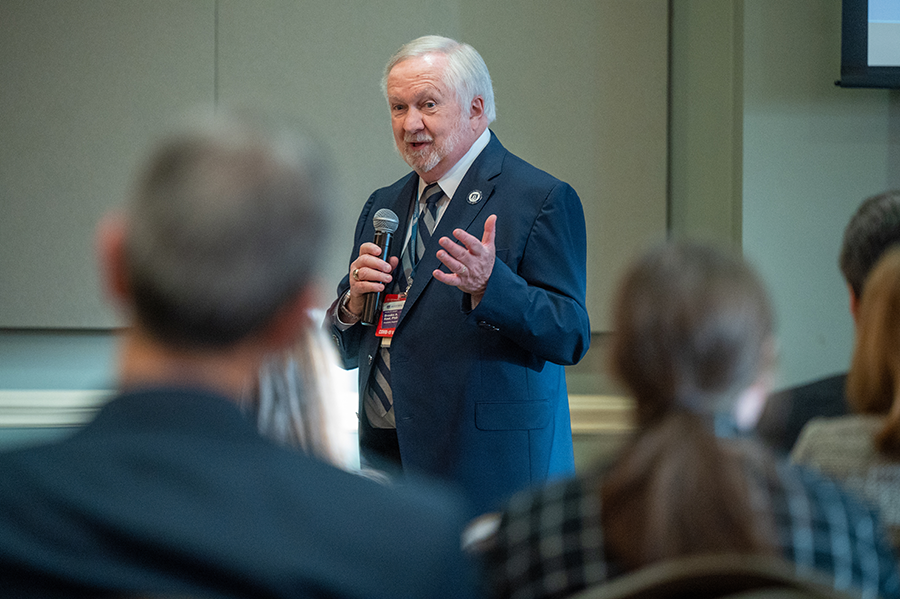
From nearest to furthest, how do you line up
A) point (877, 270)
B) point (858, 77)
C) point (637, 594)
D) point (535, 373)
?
point (637, 594), point (877, 270), point (535, 373), point (858, 77)

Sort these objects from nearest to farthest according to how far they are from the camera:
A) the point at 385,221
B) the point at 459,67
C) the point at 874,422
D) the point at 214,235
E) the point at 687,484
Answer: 1. the point at 214,235
2. the point at 687,484
3. the point at 874,422
4. the point at 385,221
5. the point at 459,67

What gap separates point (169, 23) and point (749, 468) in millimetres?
3224

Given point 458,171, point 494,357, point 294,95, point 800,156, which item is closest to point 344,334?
point 494,357

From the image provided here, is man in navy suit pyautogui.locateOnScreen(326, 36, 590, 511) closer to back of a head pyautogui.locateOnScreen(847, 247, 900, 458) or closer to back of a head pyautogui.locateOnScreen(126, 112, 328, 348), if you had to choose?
back of a head pyautogui.locateOnScreen(847, 247, 900, 458)

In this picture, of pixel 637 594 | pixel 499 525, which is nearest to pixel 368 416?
pixel 499 525

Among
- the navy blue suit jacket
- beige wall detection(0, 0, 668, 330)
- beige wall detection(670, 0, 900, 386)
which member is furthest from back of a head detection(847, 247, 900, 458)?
beige wall detection(0, 0, 668, 330)

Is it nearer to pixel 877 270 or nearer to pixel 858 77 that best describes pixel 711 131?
pixel 858 77

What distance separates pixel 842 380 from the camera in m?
1.47

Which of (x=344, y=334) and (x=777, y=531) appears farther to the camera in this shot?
(x=344, y=334)

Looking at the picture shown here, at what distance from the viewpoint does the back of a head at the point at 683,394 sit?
0.87 m

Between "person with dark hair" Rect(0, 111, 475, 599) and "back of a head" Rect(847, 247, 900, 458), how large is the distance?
A: 75cm

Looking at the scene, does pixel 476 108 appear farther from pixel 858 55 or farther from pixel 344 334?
Answer: pixel 858 55

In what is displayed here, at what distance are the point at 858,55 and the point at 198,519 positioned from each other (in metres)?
3.07

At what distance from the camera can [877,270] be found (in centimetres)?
120
